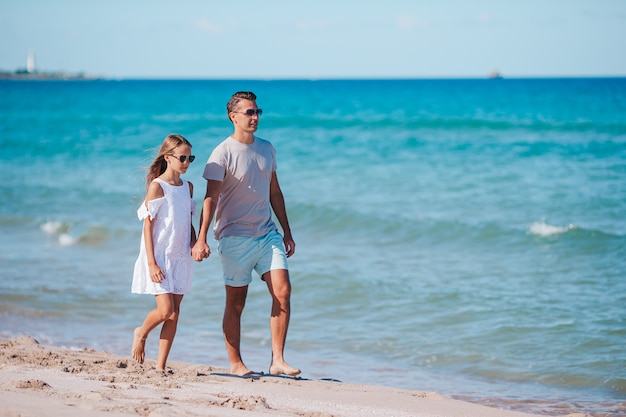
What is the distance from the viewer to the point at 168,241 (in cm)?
528

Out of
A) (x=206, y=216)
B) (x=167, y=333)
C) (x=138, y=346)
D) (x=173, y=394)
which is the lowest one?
(x=173, y=394)

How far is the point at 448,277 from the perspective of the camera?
10008 millimetres

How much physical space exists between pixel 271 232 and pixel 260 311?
323 centimetres

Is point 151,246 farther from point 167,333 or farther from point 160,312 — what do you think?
point 167,333

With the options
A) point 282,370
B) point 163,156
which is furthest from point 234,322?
point 163,156

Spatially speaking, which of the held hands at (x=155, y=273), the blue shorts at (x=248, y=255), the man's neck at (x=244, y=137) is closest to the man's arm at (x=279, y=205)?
the blue shorts at (x=248, y=255)

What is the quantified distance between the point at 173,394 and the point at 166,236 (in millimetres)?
1027

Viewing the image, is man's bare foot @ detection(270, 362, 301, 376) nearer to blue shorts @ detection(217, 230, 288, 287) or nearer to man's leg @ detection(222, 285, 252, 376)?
man's leg @ detection(222, 285, 252, 376)

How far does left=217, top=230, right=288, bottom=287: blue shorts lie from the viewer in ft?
18.5

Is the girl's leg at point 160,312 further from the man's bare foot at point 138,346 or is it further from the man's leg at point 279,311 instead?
the man's leg at point 279,311

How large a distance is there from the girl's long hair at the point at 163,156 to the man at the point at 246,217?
29cm

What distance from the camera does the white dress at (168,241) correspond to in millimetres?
5242

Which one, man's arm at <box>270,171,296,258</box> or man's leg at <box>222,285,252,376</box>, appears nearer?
man's leg at <box>222,285,252,376</box>

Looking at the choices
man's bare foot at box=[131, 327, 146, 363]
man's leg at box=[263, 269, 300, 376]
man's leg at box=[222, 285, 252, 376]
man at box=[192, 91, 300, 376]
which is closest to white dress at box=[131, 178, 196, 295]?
man at box=[192, 91, 300, 376]
